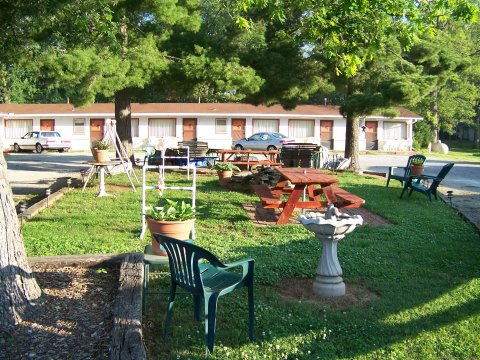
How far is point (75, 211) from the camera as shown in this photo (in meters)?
10.3

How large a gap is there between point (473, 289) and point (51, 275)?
4.22 m

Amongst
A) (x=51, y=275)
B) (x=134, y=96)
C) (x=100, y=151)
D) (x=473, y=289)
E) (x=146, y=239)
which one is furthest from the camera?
(x=134, y=96)

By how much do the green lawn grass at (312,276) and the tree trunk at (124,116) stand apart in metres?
8.12

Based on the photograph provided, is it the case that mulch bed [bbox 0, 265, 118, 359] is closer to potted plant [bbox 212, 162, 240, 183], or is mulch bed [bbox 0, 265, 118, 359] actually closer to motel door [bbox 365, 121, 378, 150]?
potted plant [bbox 212, 162, 240, 183]

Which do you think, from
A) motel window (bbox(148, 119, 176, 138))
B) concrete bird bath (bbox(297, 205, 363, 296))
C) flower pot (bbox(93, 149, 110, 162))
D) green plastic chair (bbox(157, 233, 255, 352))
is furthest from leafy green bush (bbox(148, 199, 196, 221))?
motel window (bbox(148, 119, 176, 138))

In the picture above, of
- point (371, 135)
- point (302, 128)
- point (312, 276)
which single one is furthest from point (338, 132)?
point (312, 276)

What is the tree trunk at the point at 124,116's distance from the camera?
62.8 ft

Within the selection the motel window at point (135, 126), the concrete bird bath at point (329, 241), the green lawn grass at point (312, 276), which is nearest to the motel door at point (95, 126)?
the motel window at point (135, 126)

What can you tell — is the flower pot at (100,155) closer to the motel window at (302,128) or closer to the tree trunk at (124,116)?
the tree trunk at (124,116)

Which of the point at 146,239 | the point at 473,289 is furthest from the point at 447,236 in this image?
the point at 146,239

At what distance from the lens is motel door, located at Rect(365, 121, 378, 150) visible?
41.3 m

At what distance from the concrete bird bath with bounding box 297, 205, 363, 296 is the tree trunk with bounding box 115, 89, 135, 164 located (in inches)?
569

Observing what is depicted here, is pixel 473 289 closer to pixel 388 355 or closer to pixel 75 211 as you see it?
pixel 388 355

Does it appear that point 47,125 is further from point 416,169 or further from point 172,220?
point 172,220
